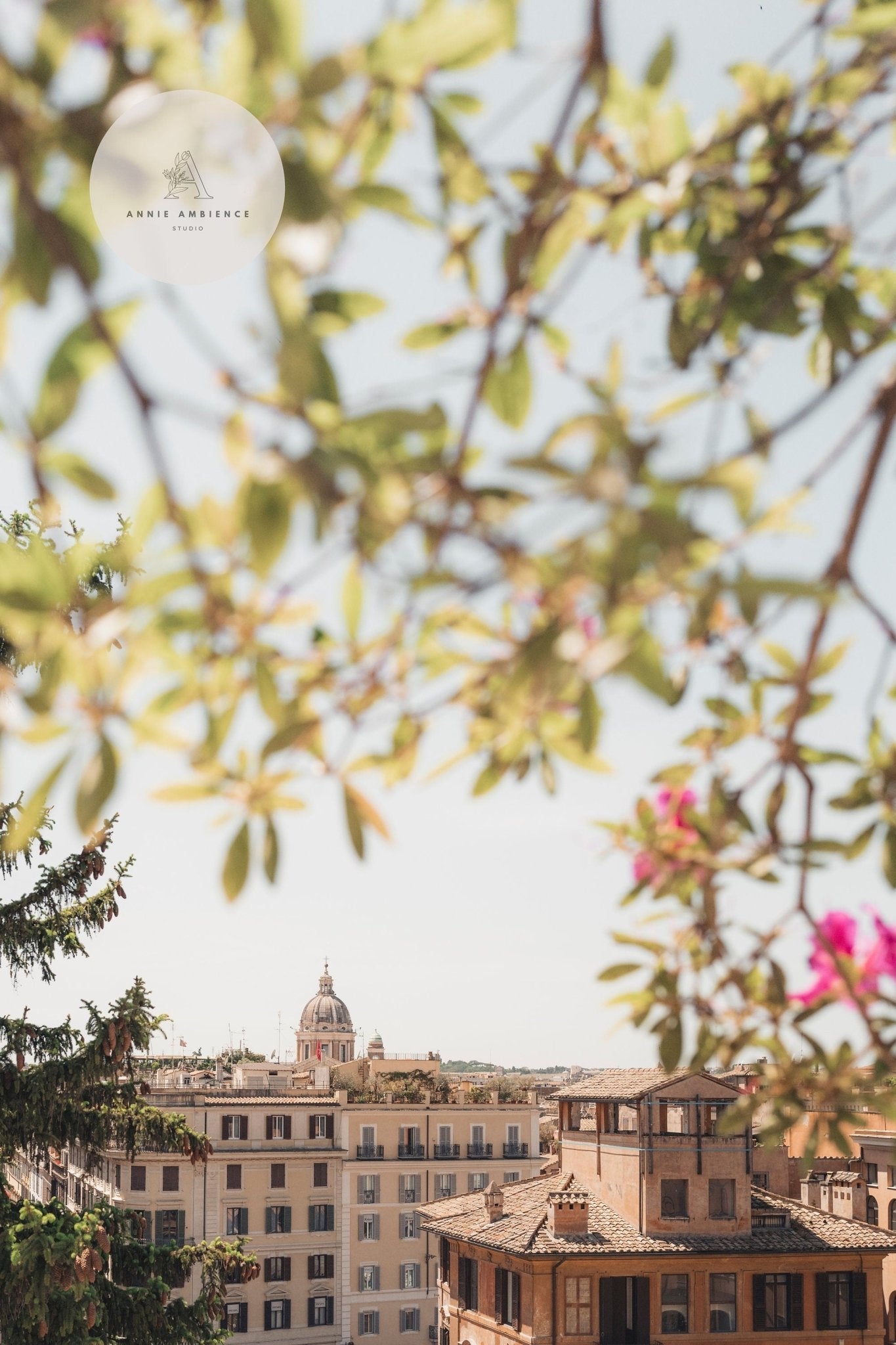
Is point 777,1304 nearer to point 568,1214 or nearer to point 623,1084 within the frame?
point 568,1214

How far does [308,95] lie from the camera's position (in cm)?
81

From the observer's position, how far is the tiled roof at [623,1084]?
679 inches

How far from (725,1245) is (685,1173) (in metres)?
1.03

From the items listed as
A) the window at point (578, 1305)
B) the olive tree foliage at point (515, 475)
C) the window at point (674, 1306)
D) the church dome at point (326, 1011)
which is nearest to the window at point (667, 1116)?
the window at point (674, 1306)

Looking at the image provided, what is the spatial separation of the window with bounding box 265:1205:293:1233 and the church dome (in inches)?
1348

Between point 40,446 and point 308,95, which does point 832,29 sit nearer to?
point 308,95

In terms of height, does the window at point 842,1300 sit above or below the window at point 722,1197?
below

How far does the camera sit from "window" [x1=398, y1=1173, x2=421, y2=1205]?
2977 centimetres

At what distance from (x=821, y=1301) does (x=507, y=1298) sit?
4.25 metres

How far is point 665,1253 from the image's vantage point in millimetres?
16094

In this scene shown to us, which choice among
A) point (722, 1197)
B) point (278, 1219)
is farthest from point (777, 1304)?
point (278, 1219)

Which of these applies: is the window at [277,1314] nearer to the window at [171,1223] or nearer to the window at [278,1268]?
the window at [278,1268]

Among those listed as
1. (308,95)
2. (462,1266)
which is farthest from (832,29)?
(462,1266)

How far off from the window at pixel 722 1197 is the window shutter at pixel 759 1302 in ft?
2.86
